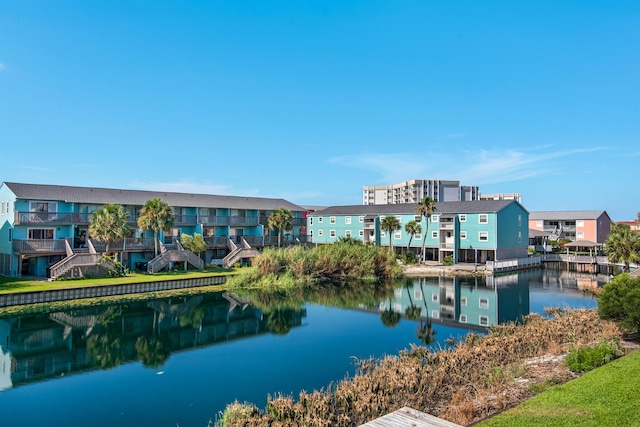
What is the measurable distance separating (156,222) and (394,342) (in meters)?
27.8

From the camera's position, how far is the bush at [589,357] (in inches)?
566

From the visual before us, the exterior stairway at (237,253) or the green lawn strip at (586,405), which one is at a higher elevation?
the exterior stairway at (237,253)

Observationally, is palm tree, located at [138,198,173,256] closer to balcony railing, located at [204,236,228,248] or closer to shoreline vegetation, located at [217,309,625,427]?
balcony railing, located at [204,236,228,248]

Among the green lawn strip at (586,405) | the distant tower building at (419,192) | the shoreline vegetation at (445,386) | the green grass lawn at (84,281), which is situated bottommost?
the shoreline vegetation at (445,386)

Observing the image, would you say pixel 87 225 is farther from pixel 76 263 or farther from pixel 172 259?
pixel 172 259

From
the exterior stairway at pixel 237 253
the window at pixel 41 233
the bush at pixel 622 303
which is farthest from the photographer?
the exterior stairway at pixel 237 253

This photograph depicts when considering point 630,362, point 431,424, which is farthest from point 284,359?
point 630,362

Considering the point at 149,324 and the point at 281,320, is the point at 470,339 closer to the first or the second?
the point at 281,320

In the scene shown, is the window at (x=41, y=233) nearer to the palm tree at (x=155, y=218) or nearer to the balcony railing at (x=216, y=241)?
the palm tree at (x=155, y=218)

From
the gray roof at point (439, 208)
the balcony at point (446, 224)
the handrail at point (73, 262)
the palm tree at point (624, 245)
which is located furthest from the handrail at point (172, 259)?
the palm tree at point (624, 245)

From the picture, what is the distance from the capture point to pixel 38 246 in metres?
36.6

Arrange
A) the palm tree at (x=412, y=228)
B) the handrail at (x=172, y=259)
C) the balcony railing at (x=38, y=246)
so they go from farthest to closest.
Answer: the palm tree at (x=412, y=228) < the handrail at (x=172, y=259) < the balcony railing at (x=38, y=246)

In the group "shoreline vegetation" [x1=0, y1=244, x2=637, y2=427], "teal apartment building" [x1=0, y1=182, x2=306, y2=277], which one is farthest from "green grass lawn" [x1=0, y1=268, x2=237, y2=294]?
"teal apartment building" [x1=0, y1=182, x2=306, y2=277]

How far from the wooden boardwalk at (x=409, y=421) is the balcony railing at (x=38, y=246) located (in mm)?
35449
